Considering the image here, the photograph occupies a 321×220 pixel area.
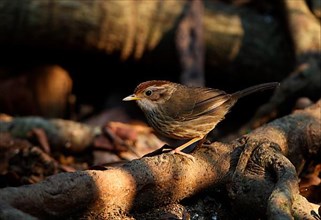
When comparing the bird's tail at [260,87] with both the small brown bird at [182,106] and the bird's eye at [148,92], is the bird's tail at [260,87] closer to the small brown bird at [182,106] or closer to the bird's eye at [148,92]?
the small brown bird at [182,106]

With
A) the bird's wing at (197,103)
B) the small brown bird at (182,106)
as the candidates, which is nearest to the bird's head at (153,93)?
the small brown bird at (182,106)

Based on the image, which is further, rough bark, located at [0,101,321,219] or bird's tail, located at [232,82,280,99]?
bird's tail, located at [232,82,280,99]

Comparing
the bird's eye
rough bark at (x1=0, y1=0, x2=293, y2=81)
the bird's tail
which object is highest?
the bird's tail

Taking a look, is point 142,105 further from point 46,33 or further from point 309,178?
point 46,33

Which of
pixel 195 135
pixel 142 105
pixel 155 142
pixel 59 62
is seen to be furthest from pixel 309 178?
pixel 59 62

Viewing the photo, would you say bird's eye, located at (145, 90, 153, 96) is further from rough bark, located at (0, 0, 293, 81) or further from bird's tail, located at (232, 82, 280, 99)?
rough bark, located at (0, 0, 293, 81)

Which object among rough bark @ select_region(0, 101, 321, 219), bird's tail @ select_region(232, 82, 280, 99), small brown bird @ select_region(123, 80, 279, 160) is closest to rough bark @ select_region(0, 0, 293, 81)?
small brown bird @ select_region(123, 80, 279, 160)

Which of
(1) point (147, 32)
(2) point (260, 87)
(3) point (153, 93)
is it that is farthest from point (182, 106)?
(1) point (147, 32)
